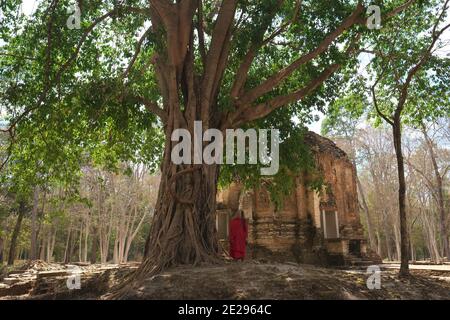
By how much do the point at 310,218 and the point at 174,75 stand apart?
9770mm

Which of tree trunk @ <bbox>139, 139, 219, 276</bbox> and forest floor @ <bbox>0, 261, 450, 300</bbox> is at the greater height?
tree trunk @ <bbox>139, 139, 219, 276</bbox>

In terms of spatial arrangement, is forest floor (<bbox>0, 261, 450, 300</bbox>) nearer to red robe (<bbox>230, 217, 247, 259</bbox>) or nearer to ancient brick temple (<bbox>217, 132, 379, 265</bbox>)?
red robe (<bbox>230, 217, 247, 259</bbox>)

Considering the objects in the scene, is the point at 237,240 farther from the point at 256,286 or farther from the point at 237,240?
the point at 256,286

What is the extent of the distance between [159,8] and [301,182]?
10.4 m

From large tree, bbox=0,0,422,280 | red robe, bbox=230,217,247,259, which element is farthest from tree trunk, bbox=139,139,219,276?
red robe, bbox=230,217,247,259

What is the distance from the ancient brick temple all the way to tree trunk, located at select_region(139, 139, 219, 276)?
7571 mm

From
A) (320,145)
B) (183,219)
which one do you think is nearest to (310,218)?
(320,145)

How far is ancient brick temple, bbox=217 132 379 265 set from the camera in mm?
14891

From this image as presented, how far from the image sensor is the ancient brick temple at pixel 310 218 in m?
14.9

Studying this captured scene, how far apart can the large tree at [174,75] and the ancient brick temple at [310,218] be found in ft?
22.2

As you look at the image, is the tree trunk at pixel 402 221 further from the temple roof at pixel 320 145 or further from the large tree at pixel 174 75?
the temple roof at pixel 320 145

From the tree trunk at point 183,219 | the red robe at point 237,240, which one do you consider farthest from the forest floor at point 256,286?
the red robe at point 237,240

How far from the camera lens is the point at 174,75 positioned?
7535 millimetres

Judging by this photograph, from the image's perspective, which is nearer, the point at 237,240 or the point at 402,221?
the point at 402,221
